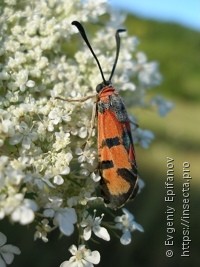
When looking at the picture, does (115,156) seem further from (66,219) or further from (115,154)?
(66,219)

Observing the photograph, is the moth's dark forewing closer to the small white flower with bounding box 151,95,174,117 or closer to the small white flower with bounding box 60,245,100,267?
the small white flower with bounding box 60,245,100,267

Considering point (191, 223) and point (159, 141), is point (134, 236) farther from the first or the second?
point (159, 141)

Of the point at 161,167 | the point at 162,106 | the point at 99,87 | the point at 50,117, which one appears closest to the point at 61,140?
the point at 50,117

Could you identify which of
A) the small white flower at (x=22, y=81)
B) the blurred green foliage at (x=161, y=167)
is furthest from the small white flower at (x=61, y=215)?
the small white flower at (x=22, y=81)

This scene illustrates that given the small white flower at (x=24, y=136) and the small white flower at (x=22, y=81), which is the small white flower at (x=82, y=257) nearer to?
the small white flower at (x=24, y=136)

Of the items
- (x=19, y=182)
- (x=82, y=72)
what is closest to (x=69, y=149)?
(x=19, y=182)

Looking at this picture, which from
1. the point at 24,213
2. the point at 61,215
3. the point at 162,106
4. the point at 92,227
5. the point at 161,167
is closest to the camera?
the point at 24,213

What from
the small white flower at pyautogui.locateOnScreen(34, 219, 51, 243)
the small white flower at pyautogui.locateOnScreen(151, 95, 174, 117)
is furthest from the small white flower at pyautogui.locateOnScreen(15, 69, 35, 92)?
the small white flower at pyautogui.locateOnScreen(151, 95, 174, 117)
